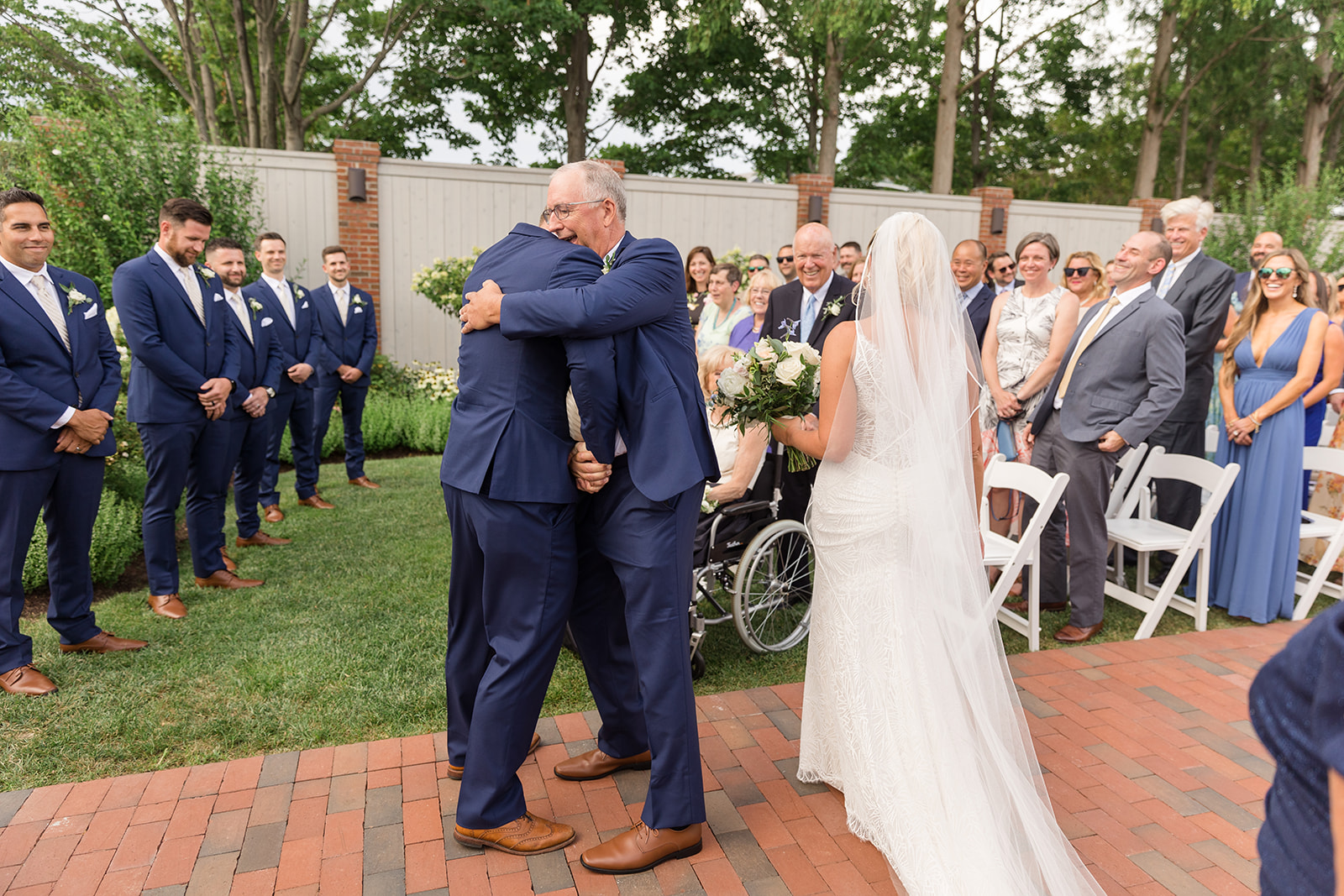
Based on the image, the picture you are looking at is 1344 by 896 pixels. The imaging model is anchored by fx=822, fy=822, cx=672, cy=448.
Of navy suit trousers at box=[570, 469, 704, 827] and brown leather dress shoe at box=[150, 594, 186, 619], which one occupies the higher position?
navy suit trousers at box=[570, 469, 704, 827]

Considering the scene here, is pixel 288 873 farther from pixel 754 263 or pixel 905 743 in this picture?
pixel 754 263

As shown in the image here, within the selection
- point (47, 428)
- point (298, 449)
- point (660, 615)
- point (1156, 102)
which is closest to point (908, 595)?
point (660, 615)

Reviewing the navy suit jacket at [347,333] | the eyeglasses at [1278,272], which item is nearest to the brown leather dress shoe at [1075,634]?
the eyeglasses at [1278,272]

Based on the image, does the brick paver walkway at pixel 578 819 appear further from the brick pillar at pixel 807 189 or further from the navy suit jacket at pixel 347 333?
the brick pillar at pixel 807 189

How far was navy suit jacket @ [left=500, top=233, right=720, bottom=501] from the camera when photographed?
232cm

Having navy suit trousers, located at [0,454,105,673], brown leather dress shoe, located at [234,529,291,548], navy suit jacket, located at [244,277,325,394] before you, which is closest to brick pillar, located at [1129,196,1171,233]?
navy suit jacket, located at [244,277,325,394]

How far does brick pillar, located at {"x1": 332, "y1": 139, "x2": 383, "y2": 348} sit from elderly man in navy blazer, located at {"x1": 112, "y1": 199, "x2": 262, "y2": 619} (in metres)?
6.42

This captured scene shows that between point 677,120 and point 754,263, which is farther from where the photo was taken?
point 677,120

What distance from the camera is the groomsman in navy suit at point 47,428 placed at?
3.59 metres

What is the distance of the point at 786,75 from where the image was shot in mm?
19891

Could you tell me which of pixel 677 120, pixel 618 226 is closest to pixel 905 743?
pixel 618 226

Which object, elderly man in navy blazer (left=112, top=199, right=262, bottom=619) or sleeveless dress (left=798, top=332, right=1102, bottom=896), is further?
elderly man in navy blazer (left=112, top=199, right=262, bottom=619)

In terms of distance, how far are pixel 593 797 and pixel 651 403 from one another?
1485 mm

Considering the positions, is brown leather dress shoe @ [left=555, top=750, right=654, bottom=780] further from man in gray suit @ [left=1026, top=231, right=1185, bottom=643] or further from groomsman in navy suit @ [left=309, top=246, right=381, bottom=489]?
groomsman in navy suit @ [left=309, top=246, right=381, bottom=489]
